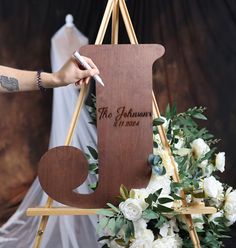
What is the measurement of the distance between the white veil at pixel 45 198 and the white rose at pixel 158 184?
49.5 inches

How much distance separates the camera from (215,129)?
9.37ft

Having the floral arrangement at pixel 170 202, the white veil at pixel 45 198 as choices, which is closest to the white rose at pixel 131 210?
the floral arrangement at pixel 170 202

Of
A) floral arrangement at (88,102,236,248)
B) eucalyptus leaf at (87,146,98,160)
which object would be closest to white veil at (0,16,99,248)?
eucalyptus leaf at (87,146,98,160)

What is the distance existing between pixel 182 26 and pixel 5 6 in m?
1.24

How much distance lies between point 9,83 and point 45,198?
163cm

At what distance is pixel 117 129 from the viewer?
3.85 feet

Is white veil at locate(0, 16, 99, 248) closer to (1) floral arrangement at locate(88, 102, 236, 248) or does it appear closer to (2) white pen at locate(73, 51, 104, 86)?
(1) floral arrangement at locate(88, 102, 236, 248)

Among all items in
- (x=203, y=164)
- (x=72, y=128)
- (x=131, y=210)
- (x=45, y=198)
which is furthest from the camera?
(x=45, y=198)

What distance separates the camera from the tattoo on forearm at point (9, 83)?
119 cm

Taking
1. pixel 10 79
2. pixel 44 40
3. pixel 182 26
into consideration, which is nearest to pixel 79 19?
pixel 44 40

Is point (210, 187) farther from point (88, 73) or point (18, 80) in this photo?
point (18, 80)

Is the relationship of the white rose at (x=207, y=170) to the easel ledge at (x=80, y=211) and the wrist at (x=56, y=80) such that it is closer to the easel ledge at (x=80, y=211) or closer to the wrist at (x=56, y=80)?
the easel ledge at (x=80, y=211)

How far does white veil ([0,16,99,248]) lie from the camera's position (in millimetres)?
2504

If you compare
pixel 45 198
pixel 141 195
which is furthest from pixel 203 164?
pixel 45 198
